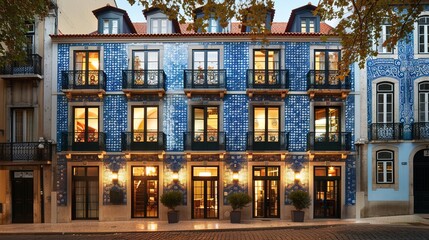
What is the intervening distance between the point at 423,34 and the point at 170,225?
46.3ft

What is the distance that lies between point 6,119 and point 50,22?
16.0ft

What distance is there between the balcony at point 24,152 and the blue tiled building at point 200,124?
2.74 ft

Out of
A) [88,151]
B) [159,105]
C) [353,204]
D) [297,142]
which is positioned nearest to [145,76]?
[159,105]

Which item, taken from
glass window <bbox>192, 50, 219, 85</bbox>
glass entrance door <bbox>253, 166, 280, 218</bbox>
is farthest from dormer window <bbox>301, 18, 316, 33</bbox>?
glass entrance door <bbox>253, 166, 280, 218</bbox>

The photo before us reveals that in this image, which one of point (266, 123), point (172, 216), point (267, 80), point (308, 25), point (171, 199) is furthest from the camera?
point (308, 25)

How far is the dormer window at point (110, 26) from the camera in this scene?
2067cm

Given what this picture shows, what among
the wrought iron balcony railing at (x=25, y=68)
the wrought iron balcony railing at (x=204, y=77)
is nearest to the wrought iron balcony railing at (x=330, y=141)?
the wrought iron balcony railing at (x=204, y=77)

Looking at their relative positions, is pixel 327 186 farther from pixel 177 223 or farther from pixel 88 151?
pixel 88 151

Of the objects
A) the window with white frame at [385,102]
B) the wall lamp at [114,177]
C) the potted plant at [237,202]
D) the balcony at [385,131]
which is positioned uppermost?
the window with white frame at [385,102]

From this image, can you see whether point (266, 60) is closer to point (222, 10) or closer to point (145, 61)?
point (145, 61)

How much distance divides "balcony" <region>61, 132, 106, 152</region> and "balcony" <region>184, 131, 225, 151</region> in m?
3.85

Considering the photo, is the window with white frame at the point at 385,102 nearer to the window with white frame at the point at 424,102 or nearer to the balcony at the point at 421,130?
the balcony at the point at 421,130

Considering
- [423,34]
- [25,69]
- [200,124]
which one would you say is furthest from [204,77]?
[423,34]

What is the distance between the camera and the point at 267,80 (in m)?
19.9
